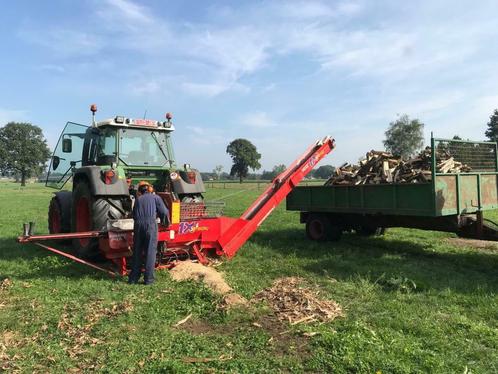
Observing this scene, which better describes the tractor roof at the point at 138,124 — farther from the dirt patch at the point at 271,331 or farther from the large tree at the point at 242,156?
the large tree at the point at 242,156

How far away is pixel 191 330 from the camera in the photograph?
15.6 ft

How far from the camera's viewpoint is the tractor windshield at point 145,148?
27.7 ft

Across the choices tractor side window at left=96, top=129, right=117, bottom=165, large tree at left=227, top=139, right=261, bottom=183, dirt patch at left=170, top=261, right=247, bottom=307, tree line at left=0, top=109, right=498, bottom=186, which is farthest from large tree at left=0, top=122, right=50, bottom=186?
dirt patch at left=170, top=261, right=247, bottom=307

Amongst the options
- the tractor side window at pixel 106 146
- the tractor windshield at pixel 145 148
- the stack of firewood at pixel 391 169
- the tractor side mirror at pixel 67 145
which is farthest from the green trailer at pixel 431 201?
the tractor side mirror at pixel 67 145

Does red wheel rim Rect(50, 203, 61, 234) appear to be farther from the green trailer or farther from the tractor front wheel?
the green trailer

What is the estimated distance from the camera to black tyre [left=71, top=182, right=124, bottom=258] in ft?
23.8

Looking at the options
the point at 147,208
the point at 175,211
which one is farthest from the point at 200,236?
the point at 147,208

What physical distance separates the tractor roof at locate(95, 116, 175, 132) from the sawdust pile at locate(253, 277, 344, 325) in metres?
4.11

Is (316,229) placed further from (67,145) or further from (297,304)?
(67,145)

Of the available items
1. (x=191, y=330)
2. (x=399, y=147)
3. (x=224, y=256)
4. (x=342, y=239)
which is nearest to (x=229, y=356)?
(x=191, y=330)

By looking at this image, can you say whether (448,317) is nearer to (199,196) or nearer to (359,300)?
(359,300)

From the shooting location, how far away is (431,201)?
304 inches

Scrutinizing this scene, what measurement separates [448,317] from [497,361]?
1.09m

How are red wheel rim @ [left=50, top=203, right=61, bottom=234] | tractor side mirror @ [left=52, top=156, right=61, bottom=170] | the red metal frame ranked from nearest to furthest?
the red metal frame < tractor side mirror @ [left=52, top=156, right=61, bottom=170] < red wheel rim @ [left=50, top=203, right=61, bottom=234]
